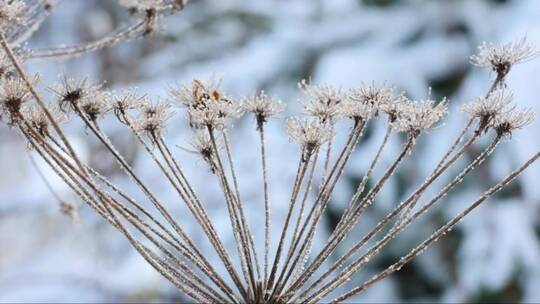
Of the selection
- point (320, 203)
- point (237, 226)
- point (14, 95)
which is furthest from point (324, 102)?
point (14, 95)

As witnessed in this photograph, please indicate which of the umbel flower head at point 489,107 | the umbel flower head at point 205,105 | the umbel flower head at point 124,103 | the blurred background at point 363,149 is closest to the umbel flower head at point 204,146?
the umbel flower head at point 205,105

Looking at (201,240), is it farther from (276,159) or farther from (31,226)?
(31,226)

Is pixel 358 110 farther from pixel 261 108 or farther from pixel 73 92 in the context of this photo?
pixel 73 92

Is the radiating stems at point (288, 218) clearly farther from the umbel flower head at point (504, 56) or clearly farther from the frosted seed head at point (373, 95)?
the umbel flower head at point (504, 56)

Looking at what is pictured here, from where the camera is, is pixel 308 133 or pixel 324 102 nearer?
pixel 308 133

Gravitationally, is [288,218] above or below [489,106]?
below

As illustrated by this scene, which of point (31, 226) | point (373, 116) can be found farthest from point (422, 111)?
point (31, 226)

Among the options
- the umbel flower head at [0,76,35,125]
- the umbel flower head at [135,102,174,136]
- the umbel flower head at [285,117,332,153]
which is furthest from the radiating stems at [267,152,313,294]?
the umbel flower head at [0,76,35,125]

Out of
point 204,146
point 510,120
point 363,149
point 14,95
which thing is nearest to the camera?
point 14,95
